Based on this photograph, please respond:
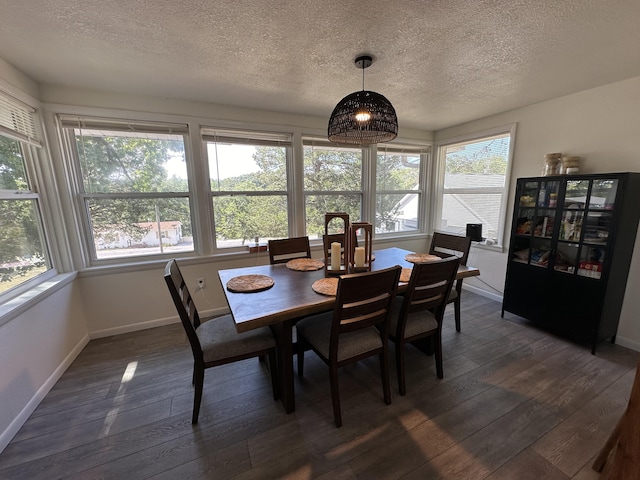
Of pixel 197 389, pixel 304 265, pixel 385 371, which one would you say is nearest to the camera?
pixel 197 389

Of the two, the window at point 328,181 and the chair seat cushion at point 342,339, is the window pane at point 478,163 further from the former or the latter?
the chair seat cushion at point 342,339

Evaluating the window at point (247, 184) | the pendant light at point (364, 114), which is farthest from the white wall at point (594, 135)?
the window at point (247, 184)

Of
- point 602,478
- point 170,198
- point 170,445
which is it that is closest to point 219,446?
point 170,445

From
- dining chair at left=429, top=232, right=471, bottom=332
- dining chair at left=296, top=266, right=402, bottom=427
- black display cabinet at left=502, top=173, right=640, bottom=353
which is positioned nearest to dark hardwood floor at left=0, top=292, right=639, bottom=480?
dining chair at left=296, top=266, right=402, bottom=427

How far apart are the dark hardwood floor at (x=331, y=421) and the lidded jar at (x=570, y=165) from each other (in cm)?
160

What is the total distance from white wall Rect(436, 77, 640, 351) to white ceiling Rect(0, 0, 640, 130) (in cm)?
18

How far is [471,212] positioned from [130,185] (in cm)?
408

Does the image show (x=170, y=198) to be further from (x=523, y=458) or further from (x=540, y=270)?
(x=540, y=270)

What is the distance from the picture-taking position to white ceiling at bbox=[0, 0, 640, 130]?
1306 millimetres

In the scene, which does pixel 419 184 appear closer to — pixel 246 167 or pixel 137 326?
pixel 246 167

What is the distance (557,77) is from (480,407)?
2596 millimetres

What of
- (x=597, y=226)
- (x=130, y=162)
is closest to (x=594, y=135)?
(x=597, y=226)

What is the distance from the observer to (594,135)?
236cm

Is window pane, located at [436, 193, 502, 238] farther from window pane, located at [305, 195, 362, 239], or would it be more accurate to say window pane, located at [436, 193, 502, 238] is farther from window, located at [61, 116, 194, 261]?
window, located at [61, 116, 194, 261]
